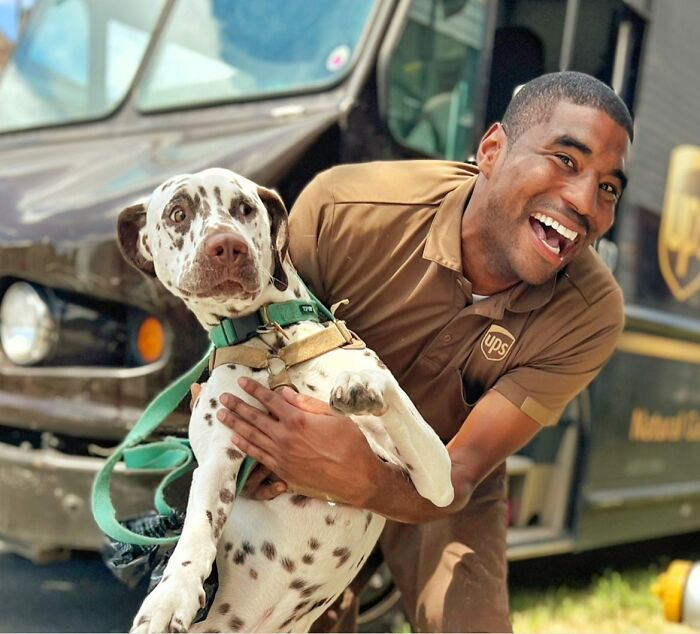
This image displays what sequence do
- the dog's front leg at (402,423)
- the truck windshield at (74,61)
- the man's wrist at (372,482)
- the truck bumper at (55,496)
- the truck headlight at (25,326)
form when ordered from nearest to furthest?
the dog's front leg at (402,423)
the man's wrist at (372,482)
the truck bumper at (55,496)
the truck headlight at (25,326)
the truck windshield at (74,61)

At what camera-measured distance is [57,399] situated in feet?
9.71

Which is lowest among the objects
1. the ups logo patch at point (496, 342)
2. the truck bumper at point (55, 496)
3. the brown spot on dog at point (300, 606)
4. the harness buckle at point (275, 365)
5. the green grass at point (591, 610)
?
the green grass at point (591, 610)

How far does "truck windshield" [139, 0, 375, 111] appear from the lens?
3.32 meters

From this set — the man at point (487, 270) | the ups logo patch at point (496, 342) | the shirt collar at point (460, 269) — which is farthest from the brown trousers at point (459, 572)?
the shirt collar at point (460, 269)

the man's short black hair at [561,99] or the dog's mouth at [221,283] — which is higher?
the man's short black hair at [561,99]

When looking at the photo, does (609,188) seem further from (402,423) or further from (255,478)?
(255,478)

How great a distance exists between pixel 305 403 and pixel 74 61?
2.66 m

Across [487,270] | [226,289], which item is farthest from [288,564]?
[487,270]

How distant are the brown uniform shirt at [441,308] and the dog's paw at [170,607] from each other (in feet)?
2.80

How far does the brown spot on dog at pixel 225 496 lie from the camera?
1751 mm

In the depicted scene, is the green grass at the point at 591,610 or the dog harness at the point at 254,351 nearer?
the dog harness at the point at 254,351

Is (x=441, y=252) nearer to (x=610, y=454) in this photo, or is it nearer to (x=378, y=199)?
(x=378, y=199)

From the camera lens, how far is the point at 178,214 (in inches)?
70.4

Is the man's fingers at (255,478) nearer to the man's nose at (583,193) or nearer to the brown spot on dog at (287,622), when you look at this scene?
the brown spot on dog at (287,622)
